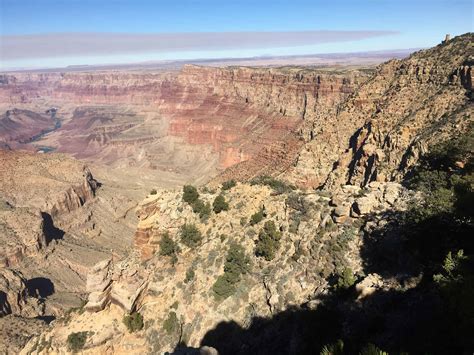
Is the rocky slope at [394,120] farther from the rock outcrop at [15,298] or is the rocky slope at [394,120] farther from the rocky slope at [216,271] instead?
the rock outcrop at [15,298]

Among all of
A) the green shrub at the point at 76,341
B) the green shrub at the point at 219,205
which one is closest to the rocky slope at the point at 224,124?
the green shrub at the point at 219,205

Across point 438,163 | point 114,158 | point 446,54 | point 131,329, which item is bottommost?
point 114,158

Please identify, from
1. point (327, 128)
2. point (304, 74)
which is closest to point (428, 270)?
point (327, 128)

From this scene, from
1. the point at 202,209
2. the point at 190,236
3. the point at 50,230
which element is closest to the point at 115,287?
the point at 190,236

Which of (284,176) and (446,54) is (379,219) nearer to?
(284,176)

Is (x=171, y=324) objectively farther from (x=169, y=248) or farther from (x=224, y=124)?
(x=224, y=124)

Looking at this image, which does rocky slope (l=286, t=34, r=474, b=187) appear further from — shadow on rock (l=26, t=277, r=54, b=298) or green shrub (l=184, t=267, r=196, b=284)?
shadow on rock (l=26, t=277, r=54, b=298)
